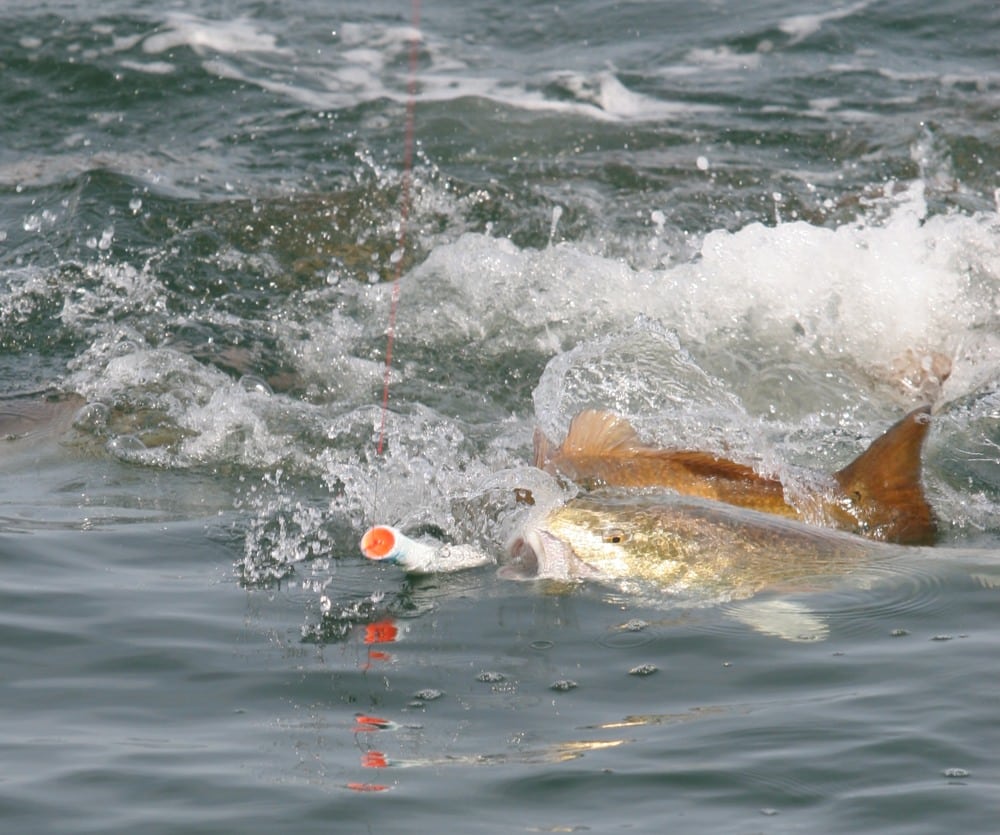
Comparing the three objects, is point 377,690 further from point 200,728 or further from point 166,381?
point 166,381

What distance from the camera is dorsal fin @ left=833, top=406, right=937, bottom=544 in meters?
4.58

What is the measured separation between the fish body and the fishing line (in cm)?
151

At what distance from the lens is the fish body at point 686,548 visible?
4.21 meters

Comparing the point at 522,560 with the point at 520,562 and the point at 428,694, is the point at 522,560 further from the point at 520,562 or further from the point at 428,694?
the point at 428,694

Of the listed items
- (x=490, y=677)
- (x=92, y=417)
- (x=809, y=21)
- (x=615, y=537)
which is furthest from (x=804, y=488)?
(x=809, y=21)

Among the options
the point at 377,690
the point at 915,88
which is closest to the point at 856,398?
the point at 377,690

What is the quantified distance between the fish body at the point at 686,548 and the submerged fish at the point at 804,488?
218mm

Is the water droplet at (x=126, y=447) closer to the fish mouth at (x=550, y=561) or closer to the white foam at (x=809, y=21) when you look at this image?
the fish mouth at (x=550, y=561)

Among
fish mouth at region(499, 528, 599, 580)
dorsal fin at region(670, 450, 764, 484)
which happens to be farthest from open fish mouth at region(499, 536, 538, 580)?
dorsal fin at region(670, 450, 764, 484)

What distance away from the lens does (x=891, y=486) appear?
4.64 m

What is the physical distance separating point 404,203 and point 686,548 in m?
4.69

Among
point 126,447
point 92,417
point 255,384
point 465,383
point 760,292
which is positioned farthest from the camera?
point 760,292

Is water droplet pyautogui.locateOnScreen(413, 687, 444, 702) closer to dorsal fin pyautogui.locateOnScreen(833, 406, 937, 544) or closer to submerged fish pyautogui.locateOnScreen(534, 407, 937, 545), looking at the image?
submerged fish pyautogui.locateOnScreen(534, 407, 937, 545)

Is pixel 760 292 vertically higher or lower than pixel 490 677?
higher
